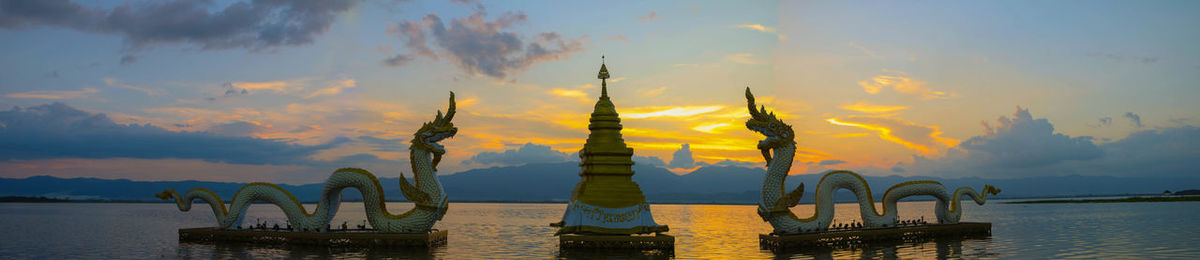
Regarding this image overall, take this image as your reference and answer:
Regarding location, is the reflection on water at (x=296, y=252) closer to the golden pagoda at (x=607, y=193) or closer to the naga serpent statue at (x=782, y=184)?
the golden pagoda at (x=607, y=193)

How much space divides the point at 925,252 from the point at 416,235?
61.2 ft

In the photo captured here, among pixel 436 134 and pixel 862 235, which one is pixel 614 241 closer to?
pixel 436 134

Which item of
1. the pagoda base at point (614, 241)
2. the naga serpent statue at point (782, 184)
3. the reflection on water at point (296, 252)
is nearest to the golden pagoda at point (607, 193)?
the pagoda base at point (614, 241)

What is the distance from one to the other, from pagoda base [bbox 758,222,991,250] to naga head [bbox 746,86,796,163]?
3.05 metres

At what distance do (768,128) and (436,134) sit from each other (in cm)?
1224

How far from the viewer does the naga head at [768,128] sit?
95.0ft

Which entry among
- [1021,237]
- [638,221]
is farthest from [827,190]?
[1021,237]

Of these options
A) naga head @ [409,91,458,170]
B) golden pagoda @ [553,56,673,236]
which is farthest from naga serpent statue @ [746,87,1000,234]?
naga head @ [409,91,458,170]

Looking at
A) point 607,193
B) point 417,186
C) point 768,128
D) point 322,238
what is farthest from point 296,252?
point 768,128

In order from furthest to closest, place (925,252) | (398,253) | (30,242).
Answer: (30,242)
(925,252)
(398,253)

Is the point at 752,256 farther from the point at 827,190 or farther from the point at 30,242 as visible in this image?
the point at 30,242

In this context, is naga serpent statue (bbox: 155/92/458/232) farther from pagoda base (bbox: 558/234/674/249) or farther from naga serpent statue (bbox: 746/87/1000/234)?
naga serpent statue (bbox: 746/87/1000/234)

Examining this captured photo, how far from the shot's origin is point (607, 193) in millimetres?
27797

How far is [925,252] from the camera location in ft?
95.2
